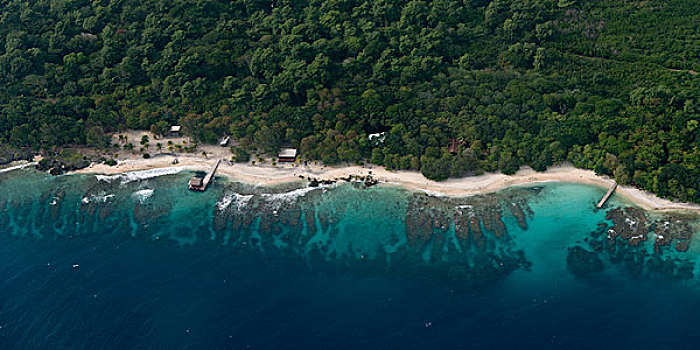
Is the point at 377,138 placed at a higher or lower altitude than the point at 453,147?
higher

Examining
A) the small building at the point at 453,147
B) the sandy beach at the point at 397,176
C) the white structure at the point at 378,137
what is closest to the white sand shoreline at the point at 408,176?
the sandy beach at the point at 397,176

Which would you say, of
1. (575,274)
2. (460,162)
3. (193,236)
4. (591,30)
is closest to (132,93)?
(193,236)

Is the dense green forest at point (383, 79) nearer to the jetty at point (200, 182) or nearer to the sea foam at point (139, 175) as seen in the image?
the jetty at point (200, 182)

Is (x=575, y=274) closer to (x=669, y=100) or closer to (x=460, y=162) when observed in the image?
(x=460, y=162)

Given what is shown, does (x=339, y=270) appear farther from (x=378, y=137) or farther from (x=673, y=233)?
(x=673, y=233)

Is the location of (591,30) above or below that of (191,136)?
above

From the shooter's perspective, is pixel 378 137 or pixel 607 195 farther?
pixel 378 137

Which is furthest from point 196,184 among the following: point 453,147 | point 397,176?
point 453,147
